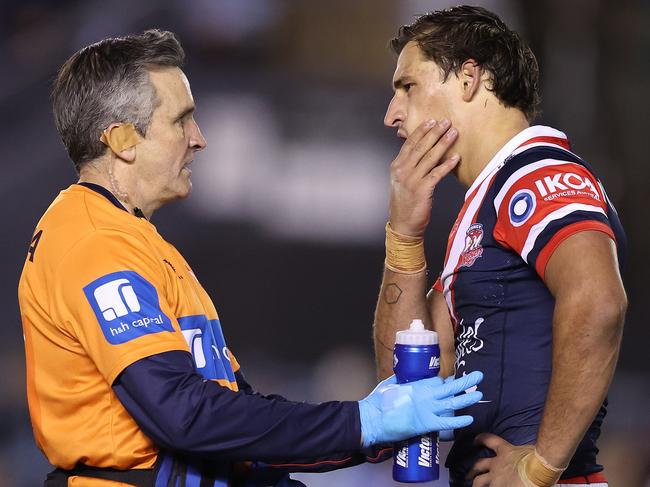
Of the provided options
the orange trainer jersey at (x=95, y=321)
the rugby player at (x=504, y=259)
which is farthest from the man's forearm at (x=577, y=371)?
Answer: the orange trainer jersey at (x=95, y=321)

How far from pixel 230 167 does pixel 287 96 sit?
0.51m

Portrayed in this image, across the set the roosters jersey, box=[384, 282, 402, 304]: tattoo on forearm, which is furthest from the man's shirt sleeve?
box=[384, 282, 402, 304]: tattoo on forearm

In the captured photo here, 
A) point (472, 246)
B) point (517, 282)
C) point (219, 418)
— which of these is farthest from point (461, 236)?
point (219, 418)

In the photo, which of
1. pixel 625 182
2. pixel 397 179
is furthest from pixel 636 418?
pixel 397 179

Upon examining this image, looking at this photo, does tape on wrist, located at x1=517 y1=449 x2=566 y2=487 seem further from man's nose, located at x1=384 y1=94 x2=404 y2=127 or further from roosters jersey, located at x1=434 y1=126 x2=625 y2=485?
man's nose, located at x1=384 y1=94 x2=404 y2=127

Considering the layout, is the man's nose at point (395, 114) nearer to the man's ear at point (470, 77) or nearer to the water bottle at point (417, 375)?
the man's ear at point (470, 77)

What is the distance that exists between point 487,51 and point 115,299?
97cm

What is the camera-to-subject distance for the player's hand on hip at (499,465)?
1620 millimetres

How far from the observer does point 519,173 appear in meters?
1.72

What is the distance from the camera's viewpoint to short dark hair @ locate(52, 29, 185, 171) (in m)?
1.82

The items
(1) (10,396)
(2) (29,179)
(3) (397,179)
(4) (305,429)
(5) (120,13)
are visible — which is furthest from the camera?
(5) (120,13)

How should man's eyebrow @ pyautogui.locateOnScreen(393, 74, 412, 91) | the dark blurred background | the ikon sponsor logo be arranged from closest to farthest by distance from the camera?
the ikon sponsor logo
man's eyebrow @ pyautogui.locateOnScreen(393, 74, 412, 91)
the dark blurred background

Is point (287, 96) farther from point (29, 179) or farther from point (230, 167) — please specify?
point (29, 179)

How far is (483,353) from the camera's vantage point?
1.75 m
